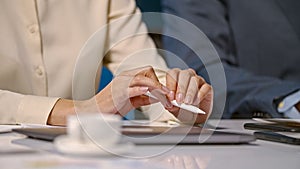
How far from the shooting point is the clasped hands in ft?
2.70

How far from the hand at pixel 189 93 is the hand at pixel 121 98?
0.09 ft

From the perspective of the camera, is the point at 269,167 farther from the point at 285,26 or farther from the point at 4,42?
the point at 285,26

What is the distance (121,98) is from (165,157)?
0.31 meters

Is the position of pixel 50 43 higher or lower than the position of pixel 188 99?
higher

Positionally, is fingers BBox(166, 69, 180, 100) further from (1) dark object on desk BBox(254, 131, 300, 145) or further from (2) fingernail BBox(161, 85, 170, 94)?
(1) dark object on desk BBox(254, 131, 300, 145)

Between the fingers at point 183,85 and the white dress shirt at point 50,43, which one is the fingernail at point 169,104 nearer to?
the fingers at point 183,85

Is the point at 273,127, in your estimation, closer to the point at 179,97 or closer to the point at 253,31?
the point at 179,97

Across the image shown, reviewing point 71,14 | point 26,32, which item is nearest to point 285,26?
point 71,14

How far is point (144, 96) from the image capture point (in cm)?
88

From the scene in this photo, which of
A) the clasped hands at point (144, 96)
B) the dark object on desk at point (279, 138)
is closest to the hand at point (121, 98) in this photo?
the clasped hands at point (144, 96)

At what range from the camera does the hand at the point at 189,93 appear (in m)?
0.84

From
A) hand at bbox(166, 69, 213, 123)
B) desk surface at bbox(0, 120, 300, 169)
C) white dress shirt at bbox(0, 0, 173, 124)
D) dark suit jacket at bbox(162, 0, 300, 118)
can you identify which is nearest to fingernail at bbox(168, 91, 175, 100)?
hand at bbox(166, 69, 213, 123)

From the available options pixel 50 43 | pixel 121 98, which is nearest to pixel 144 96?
pixel 121 98

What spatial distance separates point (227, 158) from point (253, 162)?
0.03 m
